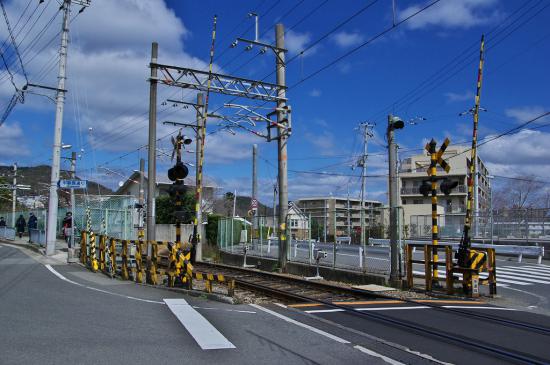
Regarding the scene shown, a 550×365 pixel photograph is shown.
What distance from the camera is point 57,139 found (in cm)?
2438

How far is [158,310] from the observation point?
32.4ft

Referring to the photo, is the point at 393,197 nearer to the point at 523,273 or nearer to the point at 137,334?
the point at 523,273

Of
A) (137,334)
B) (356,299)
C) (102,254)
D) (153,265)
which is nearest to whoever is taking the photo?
(137,334)

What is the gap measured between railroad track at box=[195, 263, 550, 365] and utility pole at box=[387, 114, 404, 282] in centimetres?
200

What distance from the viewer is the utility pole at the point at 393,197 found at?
14.6 m

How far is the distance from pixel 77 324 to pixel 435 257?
9254 millimetres

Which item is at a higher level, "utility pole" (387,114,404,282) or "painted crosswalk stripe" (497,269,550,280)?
"utility pole" (387,114,404,282)

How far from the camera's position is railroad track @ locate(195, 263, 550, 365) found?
23.5ft

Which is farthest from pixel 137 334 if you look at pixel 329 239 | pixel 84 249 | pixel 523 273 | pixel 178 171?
pixel 523 273

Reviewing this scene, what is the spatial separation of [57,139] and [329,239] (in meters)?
13.7

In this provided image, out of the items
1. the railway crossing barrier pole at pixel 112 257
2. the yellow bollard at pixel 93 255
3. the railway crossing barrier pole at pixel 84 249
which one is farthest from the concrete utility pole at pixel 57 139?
the railway crossing barrier pole at pixel 112 257

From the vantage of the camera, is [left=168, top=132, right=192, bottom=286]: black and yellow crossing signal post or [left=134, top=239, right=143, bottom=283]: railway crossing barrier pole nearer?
[left=168, top=132, right=192, bottom=286]: black and yellow crossing signal post

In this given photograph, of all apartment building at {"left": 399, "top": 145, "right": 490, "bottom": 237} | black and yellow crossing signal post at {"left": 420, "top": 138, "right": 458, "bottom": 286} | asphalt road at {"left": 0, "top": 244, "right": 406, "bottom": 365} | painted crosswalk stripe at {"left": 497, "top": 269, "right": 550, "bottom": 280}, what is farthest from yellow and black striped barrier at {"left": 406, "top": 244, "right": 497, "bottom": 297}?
apartment building at {"left": 399, "top": 145, "right": 490, "bottom": 237}

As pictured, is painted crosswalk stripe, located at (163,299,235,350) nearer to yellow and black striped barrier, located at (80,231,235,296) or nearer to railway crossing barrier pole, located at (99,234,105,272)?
yellow and black striped barrier, located at (80,231,235,296)
